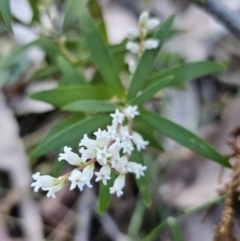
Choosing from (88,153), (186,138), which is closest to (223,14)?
(186,138)

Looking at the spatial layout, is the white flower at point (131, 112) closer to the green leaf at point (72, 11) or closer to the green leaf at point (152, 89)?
the green leaf at point (152, 89)

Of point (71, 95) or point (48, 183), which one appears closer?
point (48, 183)

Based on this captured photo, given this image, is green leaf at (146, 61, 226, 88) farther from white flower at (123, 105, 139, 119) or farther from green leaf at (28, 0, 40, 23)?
green leaf at (28, 0, 40, 23)

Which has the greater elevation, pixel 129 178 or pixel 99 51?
pixel 99 51

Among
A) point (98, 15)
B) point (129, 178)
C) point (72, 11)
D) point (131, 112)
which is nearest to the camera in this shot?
point (131, 112)

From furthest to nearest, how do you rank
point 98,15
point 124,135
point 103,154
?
1. point 98,15
2. point 124,135
3. point 103,154

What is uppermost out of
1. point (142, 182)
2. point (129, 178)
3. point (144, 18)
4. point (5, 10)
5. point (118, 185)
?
point (5, 10)

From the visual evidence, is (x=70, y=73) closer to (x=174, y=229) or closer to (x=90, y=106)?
(x=90, y=106)

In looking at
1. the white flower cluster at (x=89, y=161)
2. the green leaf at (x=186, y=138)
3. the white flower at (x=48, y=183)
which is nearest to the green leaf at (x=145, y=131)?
the green leaf at (x=186, y=138)
